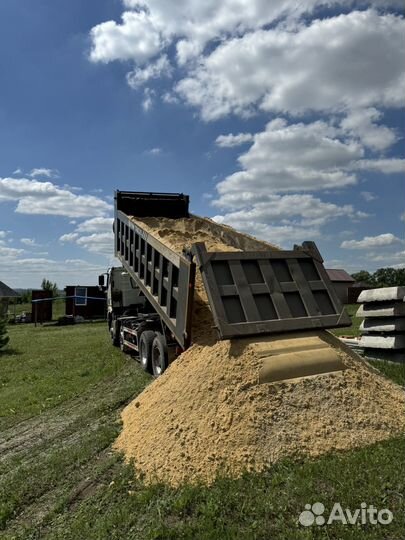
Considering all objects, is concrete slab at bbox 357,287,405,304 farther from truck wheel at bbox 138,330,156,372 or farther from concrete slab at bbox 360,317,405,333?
truck wheel at bbox 138,330,156,372

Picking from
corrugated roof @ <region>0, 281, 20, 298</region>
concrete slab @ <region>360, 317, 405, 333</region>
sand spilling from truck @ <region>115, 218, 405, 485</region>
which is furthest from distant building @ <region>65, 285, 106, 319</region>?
sand spilling from truck @ <region>115, 218, 405, 485</region>

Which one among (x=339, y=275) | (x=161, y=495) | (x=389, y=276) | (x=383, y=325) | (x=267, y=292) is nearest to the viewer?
(x=161, y=495)

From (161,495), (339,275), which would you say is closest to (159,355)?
(161,495)

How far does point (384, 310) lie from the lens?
352 inches

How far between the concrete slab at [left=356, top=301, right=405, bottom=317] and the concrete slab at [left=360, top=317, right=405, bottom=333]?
5.9 inches

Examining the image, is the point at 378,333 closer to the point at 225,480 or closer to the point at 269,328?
the point at 269,328

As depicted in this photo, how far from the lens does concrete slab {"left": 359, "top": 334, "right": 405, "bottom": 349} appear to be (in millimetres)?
8719

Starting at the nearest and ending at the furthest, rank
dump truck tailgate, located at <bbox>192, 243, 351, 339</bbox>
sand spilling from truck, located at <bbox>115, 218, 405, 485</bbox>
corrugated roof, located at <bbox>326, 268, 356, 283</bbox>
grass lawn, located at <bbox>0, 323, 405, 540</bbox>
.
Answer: grass lawn, located at <bbox>0, 323, 405, 540</bbox> → sand spilling from truck, located at <bbox>115, 218, 405, 485</bbox> → dump truck tailgate, located at <bbox>192, 243, 351, 339</bbox> → corrugated roof, located at <bbox>326, 268, 356, 283</bbox>

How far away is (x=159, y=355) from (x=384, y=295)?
4353mm

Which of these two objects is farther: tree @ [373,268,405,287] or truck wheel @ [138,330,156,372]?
tree @ [373,268,405,287]

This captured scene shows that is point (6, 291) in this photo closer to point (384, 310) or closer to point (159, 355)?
point (159, 355)

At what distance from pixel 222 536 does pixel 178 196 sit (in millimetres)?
10704

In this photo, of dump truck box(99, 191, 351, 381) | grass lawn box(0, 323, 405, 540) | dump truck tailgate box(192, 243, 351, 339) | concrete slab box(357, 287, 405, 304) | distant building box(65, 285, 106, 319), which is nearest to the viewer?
grass lawn box(0, 323, 405, 540)

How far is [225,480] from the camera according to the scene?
4516 mm
